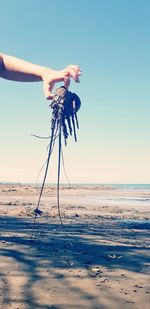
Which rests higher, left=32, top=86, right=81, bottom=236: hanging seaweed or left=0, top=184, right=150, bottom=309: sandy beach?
left=32, top=86, right=81, bottom=236: hanging seaweed

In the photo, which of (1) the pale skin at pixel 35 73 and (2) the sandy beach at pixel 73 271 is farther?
(2) the sandy beach at pixel 73 271

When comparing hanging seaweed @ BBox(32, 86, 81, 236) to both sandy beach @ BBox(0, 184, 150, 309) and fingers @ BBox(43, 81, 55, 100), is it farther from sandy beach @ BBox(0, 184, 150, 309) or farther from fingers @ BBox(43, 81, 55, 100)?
sandy beach @ BBox(0, 184, 150, 309)

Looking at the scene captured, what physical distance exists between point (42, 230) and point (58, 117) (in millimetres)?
8858

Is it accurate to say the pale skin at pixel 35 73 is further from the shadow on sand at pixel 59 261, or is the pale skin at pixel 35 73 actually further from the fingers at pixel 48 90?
the shadow on sand at pixel 59 261

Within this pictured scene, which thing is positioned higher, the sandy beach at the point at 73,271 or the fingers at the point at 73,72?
the fingers at the point at 73,72

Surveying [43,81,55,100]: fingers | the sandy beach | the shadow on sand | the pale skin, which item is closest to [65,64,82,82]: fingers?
the pale skin

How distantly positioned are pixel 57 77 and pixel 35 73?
179 mm

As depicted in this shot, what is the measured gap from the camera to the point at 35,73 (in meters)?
2.26

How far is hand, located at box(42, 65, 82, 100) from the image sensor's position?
7.11 feet

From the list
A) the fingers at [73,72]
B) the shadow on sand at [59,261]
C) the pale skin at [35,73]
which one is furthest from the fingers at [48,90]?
the shadow on sand at [59,261]

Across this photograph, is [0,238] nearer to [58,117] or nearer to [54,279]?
[54,279]

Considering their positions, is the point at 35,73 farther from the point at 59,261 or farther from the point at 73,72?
the point at 59,261

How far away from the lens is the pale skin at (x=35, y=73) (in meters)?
2.18

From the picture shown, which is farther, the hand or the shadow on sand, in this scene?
the shadow on sand
